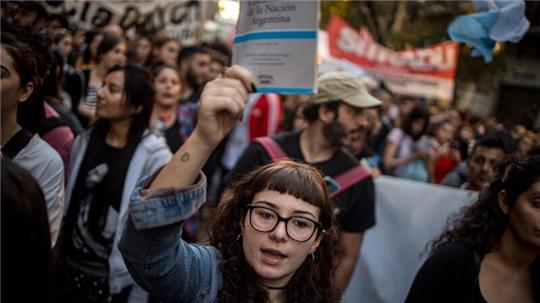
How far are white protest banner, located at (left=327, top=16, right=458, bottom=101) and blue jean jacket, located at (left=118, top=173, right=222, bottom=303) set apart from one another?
8179mm

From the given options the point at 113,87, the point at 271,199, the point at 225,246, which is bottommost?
the point at 225,246

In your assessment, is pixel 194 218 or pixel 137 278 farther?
pixel 194 218

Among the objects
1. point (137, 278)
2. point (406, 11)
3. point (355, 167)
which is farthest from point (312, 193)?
point (406, 11)

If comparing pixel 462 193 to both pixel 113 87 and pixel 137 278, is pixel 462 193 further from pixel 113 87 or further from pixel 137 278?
pixel 137 278

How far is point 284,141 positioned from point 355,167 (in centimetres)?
46

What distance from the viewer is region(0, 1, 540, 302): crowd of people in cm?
124

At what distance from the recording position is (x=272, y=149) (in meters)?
2.94

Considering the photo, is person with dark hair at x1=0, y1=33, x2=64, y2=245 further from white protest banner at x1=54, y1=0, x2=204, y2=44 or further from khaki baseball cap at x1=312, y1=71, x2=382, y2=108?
white protest banner at x1=54, y1=0, x2=204, y2=44

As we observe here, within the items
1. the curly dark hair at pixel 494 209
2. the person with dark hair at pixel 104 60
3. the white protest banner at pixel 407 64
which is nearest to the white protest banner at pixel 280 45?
the curly dark hair at pixel 494 209

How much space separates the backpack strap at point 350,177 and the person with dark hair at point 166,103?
1.67m

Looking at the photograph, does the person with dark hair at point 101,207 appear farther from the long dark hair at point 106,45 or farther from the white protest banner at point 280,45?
the long dark hair at point 106,45

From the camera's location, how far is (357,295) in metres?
3.65

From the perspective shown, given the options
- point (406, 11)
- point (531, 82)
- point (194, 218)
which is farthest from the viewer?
point (531, 82)

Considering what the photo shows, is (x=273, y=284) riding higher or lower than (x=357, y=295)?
higher
